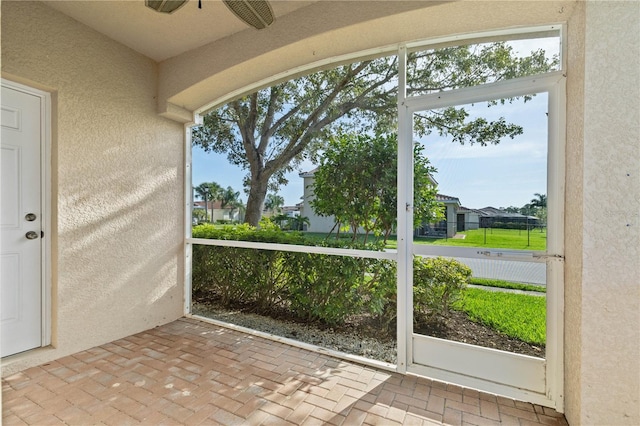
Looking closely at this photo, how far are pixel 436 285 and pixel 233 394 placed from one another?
1.85 meters

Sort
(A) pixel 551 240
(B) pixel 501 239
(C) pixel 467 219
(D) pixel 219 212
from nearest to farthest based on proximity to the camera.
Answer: (A) pixel 551 240
(B) pixel 501 239
(C) pixel 467 219
(D) pixel 219 212

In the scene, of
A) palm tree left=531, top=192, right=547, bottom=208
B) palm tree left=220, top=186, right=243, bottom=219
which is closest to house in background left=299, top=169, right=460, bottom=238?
palm tree left=531, top=192, right=547, bottom=208

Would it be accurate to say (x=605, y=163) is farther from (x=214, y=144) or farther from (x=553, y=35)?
(x=214, y=144)

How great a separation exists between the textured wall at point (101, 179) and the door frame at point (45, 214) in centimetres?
7

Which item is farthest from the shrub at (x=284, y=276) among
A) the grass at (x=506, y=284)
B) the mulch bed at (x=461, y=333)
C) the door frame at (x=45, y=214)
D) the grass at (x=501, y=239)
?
the door frame at (x=45, y=214)

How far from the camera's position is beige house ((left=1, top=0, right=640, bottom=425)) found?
1723 mm

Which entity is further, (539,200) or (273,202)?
(273,202)

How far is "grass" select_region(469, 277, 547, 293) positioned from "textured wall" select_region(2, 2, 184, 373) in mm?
3410

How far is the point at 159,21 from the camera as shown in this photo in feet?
9.16

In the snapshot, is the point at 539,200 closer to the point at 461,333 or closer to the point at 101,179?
the point at 461,333

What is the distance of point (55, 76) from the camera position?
8.83 feet

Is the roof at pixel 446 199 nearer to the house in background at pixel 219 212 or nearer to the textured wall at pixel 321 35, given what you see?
the textured wall at pixel 321 35

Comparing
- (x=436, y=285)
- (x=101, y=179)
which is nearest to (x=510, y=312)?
(x=436, y=285)

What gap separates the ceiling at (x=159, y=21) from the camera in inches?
102
